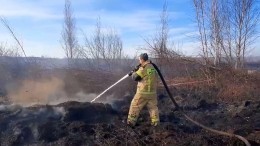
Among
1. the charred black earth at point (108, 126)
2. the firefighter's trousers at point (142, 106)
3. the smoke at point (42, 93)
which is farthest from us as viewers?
the smoke at point (42, 93)

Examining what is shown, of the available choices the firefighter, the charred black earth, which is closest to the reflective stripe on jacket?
the firefighter

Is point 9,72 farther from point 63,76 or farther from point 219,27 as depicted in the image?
point 219,27

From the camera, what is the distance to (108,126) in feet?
26.0

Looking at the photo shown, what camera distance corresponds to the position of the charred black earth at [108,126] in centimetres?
700

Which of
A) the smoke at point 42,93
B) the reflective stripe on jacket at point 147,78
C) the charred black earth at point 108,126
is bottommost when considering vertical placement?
the charred black earth at point 108,126

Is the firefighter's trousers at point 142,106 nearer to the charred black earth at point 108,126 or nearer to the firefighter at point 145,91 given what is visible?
the firefighter at point 145,91

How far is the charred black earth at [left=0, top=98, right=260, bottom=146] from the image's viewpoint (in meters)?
7.00

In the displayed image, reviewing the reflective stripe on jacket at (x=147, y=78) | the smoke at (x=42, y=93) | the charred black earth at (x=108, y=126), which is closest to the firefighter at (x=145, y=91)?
the reflective stripe on jacket at (x=147, y=78)

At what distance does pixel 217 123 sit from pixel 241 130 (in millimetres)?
1632

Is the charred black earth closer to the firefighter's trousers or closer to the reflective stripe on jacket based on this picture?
the firefighter's trousers

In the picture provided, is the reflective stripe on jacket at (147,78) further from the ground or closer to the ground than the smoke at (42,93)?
further from the ground

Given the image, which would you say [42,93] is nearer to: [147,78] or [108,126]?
[108,126]

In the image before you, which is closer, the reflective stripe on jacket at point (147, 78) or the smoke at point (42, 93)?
the reflective stripe on jacket at point (147, 78)

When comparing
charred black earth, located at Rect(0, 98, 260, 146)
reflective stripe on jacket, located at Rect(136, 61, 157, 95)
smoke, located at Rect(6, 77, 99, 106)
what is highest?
reflective stripe on jacket, located at Rect(136, 61, 157, 95)
